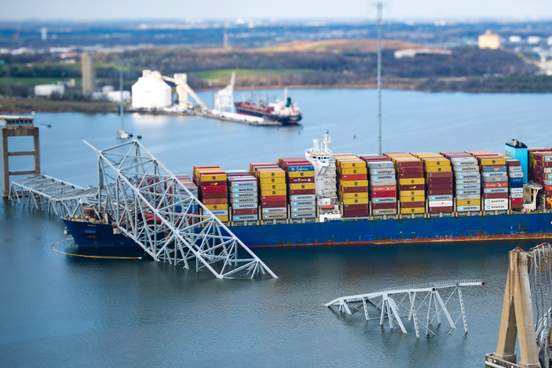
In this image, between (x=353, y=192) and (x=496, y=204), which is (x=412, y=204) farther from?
(x=496, y=204)

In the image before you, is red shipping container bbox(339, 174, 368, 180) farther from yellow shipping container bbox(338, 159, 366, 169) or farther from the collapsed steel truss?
the collapsed steel truss

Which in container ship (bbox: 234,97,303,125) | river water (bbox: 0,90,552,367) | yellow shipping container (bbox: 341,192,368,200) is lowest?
river water (bbox: 0,90,552,367)

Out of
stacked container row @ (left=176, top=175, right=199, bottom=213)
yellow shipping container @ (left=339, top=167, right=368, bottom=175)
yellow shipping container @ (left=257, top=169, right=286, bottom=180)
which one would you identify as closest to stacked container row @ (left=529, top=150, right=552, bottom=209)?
yellow shipping container @ (left=339, top=167, right=368, bottom=175)

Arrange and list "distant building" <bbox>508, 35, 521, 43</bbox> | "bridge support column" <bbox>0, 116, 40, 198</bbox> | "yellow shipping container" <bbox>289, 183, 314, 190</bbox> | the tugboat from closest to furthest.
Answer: "yellow shipping container" <bbox>289, 183, 314, 190</bbox>
"bridge support column" <bbox>0, 116, 40, 198</bbox>
the tugboat
"distant building" <bbox>508, 35, 521, 43</bbox>

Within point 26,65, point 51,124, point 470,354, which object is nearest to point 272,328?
point 470,354

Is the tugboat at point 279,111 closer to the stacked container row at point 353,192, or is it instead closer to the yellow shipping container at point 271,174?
the stacked container row at point 353,192

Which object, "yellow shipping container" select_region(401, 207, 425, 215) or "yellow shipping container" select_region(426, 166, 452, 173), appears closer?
"yellow shipping container" select_region(401, 207, 425, 215)

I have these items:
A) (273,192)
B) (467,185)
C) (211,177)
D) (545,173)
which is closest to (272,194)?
(273,192)
